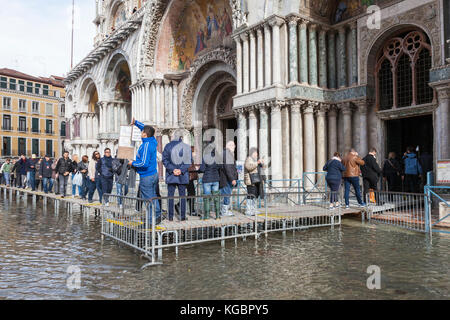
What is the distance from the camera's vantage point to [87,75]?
106 feet

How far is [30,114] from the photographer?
50.8m

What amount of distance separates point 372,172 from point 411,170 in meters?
2.19

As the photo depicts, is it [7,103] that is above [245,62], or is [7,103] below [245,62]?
above

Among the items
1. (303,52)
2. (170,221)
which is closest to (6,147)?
(303,52)

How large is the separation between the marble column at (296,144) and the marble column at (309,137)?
0.24m

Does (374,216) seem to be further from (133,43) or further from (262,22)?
(133,43)

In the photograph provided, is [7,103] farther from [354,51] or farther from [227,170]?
[227,170]

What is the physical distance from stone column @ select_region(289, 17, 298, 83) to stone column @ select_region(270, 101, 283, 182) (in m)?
1.17

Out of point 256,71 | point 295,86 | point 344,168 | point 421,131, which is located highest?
point 256,71

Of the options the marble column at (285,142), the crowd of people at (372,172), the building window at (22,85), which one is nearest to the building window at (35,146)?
the building window at (22,85)

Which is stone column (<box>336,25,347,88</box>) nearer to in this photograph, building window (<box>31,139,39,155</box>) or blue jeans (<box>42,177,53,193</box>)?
blue jeans (<box>42,177,53,193</box>)
